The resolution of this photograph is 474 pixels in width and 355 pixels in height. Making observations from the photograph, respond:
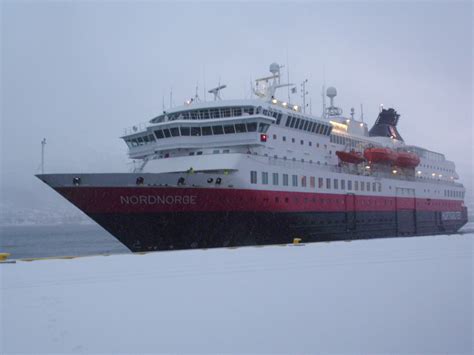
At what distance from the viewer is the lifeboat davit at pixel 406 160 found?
128 ft

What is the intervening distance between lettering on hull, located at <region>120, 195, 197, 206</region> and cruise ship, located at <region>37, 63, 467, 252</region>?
46 mm

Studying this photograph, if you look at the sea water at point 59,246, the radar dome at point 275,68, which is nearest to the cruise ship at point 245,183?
the radar dome at point 275,68

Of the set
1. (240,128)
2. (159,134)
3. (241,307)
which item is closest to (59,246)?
(159,134)

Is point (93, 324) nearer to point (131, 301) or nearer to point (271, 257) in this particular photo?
point (131, 301)

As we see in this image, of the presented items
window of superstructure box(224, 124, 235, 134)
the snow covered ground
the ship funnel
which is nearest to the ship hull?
window of superstructure box(224, 124, 235, 134)

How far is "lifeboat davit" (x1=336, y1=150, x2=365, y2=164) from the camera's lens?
108ft

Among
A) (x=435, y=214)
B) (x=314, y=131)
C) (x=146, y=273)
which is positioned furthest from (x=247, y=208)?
(x=435, y=214)

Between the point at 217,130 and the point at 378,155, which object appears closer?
the point at 217,130

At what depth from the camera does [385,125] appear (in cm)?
4506

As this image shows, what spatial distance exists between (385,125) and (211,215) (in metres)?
28.2

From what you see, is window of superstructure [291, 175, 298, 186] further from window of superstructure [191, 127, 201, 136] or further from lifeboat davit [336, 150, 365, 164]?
lifeboat davit [336, 150, 365, 164]

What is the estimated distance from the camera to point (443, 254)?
12336 mm

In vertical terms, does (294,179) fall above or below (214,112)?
below

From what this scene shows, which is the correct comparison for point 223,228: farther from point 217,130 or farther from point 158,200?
point 217,130
